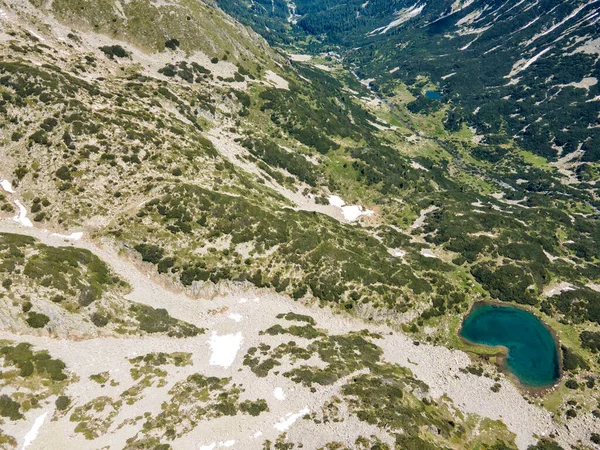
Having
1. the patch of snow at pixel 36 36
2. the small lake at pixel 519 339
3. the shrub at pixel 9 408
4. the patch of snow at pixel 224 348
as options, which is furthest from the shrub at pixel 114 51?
the small lake at pixel 519 339

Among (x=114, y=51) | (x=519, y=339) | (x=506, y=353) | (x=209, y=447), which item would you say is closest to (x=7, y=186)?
(x=209, y=447)

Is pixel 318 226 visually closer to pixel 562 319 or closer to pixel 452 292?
pixel 452 292

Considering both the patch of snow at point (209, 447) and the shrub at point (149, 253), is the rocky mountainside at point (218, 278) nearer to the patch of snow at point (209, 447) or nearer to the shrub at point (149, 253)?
the patch of snow at point (209, 447)

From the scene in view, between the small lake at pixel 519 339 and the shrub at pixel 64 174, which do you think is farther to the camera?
the shrub at pixel 64 174

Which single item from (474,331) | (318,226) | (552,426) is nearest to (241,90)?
(318,226)

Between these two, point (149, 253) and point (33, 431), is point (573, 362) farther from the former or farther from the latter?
point (33, 431)

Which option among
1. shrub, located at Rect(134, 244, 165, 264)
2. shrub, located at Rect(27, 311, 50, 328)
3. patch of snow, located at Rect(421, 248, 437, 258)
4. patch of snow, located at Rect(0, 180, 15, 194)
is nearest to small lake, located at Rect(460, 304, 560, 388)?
patch of snow, located at Rect(421, 248, 437, 258)
